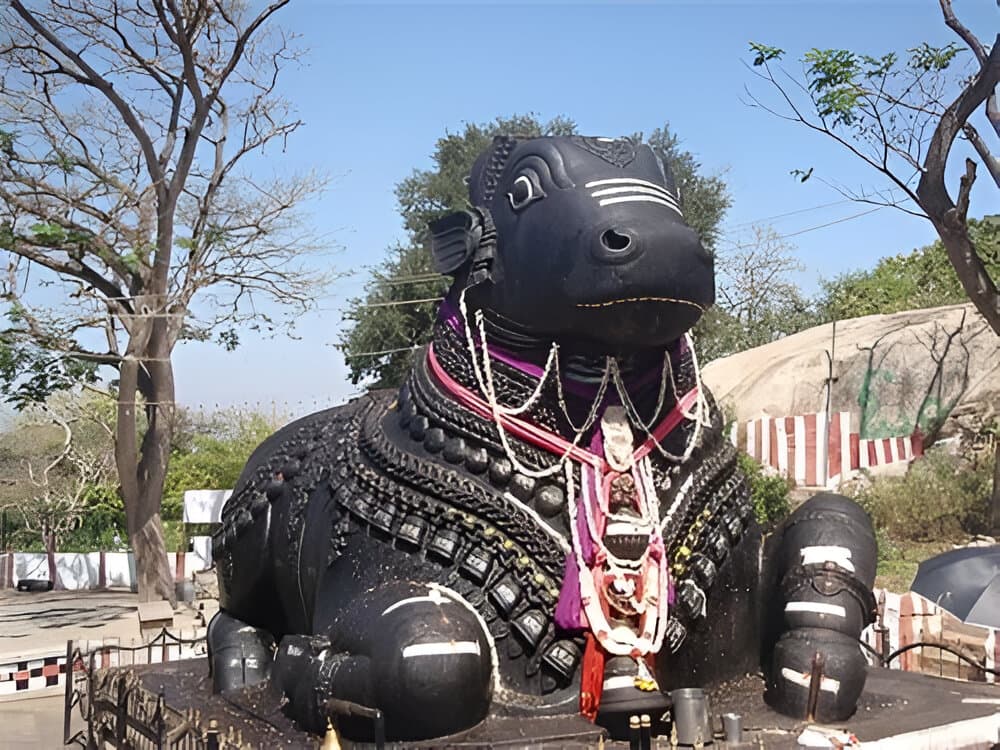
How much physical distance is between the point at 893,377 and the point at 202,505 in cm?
1094

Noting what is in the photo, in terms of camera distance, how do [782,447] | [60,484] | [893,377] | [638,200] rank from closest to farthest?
1. [638,200]
2. [782,447]
3. [893,377]
4. [60,484]

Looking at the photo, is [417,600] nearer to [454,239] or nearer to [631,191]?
[454,239]

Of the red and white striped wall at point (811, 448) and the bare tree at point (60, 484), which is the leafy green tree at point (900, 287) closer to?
the red and white striped wall at point (811, 448)

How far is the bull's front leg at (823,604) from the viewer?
3.62 m

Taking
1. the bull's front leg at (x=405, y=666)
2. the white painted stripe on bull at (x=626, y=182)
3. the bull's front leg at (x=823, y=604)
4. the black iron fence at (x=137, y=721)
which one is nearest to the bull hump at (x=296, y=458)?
the black iron fence at (x=137, y=721)

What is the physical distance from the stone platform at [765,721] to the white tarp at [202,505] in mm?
11032

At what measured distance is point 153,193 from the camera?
53.0 ft

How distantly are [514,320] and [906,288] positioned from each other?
87.9 ft

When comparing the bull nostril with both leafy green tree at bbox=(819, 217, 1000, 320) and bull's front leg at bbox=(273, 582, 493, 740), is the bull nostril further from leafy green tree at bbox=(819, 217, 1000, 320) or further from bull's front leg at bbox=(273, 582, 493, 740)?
leafy green tree at bbox=(819, 217, 1000, 320)

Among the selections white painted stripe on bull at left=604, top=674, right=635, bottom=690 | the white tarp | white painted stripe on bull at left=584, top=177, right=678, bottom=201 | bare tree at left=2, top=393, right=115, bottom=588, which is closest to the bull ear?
white painted stripe on bull at left=584, top=177, right=678, bottom=201

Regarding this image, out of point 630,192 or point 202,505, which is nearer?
point 630,192

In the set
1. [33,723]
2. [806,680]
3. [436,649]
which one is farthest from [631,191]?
[33,723]

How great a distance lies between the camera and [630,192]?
11.9ft

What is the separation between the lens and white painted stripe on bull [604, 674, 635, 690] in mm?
3365
